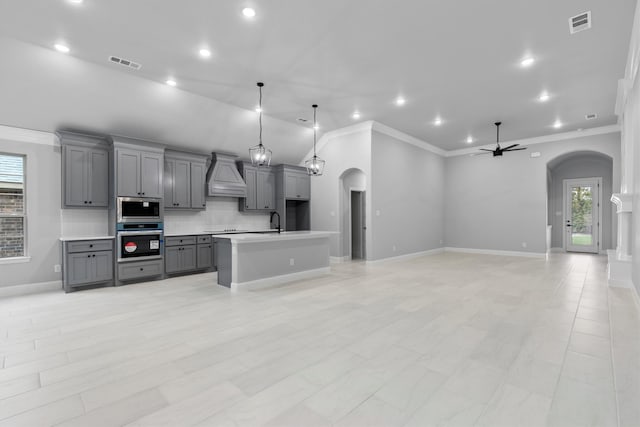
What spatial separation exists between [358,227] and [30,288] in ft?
22.6

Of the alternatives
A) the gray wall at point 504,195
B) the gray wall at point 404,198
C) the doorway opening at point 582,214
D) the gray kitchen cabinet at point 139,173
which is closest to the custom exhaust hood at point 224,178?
the gray kitchen cabinet at point 139,173

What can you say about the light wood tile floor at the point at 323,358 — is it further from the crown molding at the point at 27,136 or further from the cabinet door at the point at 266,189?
the cabinet door at the point at 266,189

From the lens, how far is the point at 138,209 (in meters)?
5.64

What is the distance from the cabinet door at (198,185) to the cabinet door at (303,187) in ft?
8.20

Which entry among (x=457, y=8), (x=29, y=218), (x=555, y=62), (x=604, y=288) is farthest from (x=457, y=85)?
(x=29, y=218)

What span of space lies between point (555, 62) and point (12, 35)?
7.17m

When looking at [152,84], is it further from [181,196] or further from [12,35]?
[181,196]

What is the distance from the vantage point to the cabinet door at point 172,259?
601 cm

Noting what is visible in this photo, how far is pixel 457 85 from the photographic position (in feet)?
17.5

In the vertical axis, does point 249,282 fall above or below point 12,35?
below

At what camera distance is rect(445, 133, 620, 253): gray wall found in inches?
330

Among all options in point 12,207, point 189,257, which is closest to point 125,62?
point 12,207

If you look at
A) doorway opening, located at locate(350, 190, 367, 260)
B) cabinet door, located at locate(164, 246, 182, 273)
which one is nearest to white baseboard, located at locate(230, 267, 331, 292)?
cabinet door, located at locate(164, 246, 182, 273)

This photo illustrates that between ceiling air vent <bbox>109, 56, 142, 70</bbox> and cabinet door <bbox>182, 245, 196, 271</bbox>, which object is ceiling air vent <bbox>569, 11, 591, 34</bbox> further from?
cabinet door <bbox>182, 245, 196, 271</bbox>
